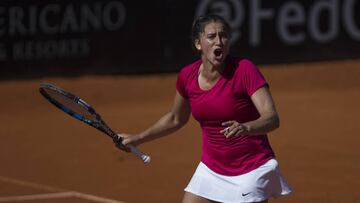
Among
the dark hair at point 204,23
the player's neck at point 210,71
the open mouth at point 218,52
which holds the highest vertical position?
the dark hair at point 204,23

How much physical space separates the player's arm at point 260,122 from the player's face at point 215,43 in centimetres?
33

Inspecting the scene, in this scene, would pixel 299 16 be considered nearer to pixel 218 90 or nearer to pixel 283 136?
pixel 283 136

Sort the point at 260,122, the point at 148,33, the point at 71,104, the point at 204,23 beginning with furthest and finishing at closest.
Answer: the point at 148,33
the point at 71,104
the point at 204,23
the point at 260,122

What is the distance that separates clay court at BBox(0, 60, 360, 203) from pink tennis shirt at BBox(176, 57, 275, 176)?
3471 millimetres

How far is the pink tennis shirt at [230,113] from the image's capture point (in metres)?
4.77

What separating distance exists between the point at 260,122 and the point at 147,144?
283 inches

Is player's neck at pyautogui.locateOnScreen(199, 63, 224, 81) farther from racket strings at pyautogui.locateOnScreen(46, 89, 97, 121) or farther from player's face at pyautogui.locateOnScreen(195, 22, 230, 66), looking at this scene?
racket strings at pyautogui.locateOnScreen(46, 89, 97, 121)

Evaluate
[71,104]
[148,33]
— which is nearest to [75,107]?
[71,104]

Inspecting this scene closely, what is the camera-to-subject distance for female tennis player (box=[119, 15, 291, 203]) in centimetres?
477

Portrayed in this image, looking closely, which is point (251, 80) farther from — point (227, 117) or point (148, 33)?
point (148, 33)

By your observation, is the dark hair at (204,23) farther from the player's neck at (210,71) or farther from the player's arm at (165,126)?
the player's arm at (165,126)

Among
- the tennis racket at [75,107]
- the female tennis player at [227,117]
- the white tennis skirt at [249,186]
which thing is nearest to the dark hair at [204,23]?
the female tennis player at [227,117]

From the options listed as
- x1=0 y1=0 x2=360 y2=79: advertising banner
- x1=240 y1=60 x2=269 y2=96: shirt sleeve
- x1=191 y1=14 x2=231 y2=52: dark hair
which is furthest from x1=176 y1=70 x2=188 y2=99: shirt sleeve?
x1=0 y1=0 x2=360 y2=79: advertising banner

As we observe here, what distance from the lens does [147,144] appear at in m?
11.6
